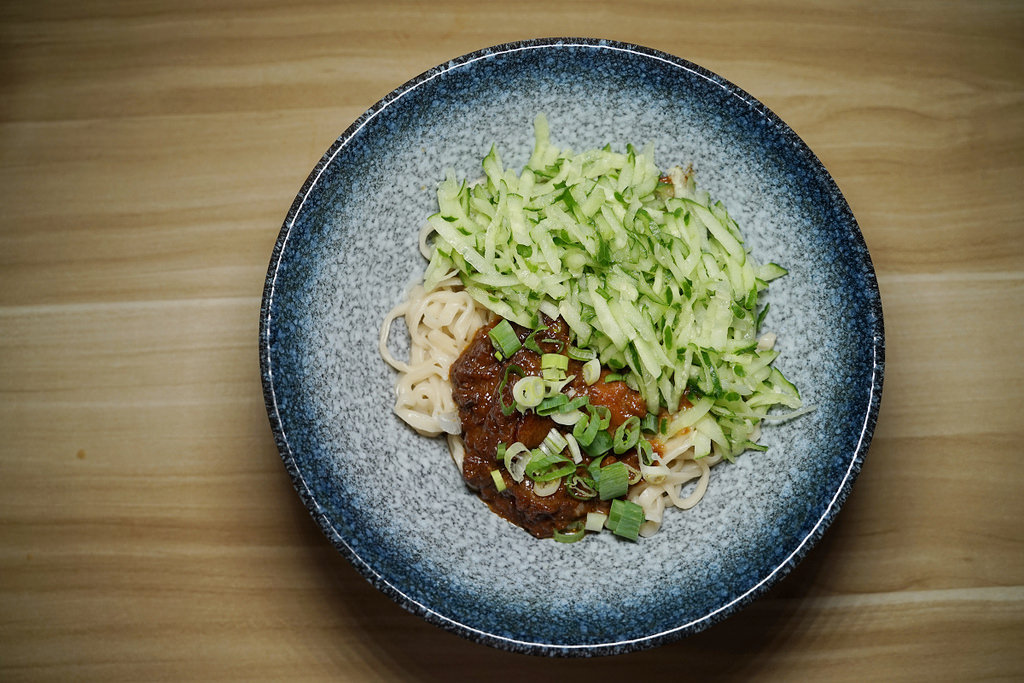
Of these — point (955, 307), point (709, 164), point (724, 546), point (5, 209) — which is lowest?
point (724, 546)

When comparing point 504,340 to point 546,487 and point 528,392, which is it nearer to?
point 528,392

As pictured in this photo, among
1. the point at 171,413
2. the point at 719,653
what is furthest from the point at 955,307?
the point at 171,413

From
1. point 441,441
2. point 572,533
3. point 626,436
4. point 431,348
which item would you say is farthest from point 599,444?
point 431,348

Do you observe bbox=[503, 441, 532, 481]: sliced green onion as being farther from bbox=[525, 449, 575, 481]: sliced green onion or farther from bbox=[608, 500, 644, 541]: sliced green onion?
bbox=[608, 500, 644, 541]: sliced green onion

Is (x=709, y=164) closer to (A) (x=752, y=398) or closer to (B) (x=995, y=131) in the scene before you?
(A) (x=752, y=398)

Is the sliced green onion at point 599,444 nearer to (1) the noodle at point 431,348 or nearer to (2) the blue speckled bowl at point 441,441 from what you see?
(2) the blue speckled bowl at point 441,441

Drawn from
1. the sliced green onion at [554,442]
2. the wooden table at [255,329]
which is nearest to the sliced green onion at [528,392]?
the sliced green onion at [554,442]

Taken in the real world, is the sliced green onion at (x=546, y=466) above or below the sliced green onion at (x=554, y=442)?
below
